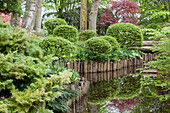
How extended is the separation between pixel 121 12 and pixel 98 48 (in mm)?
8587

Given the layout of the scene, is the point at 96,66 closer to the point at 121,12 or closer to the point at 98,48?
the point at 98,48

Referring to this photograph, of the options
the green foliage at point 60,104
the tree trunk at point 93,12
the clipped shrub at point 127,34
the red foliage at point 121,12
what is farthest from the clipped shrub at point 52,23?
the green foliage at point 60,104

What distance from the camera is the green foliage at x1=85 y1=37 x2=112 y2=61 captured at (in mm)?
5914

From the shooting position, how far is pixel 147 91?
3811mm

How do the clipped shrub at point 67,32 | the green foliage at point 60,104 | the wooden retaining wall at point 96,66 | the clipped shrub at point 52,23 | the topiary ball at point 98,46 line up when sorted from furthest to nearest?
the clipped shrub at point 52,23, the clipped shrub at point 67,32, the topiary ball at point 98,46, the wooden retaining wall at point 96,66, the green foliage at point 60,104

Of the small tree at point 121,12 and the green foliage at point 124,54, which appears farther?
the small tree at point 121,12

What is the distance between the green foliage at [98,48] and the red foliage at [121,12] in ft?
26.5

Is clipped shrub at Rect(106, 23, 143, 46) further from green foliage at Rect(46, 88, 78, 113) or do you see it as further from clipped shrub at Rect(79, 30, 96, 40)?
green foliage at Rect(46, 88, 78, 113)

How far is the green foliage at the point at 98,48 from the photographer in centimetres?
591

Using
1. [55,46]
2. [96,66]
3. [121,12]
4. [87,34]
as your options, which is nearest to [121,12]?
[121,12]

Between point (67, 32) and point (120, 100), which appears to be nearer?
point (120, 100)

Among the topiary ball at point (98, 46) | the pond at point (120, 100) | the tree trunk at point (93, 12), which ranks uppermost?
the tree trunk at point (93, 12)

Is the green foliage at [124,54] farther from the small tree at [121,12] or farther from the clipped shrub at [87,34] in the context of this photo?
the small tree at [121,12]

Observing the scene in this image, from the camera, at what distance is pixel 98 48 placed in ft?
19.5
